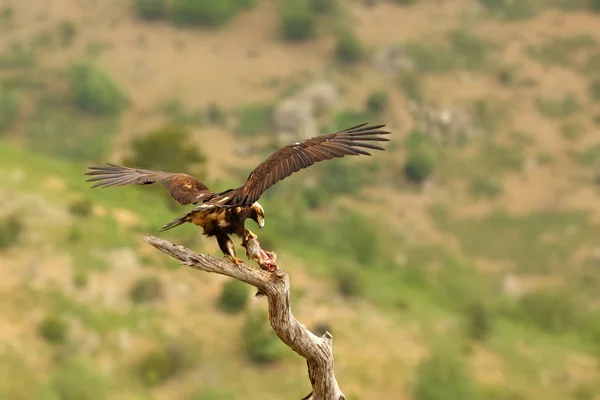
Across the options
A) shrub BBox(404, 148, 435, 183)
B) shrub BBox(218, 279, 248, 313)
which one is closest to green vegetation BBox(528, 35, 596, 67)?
shrub BBox(404, 148, 435, 183)

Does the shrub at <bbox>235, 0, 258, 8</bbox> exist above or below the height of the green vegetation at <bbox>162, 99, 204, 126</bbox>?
above

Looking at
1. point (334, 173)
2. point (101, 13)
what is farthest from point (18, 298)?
point (101, 13)

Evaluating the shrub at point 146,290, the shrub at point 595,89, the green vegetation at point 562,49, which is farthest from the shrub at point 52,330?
the green vegetation at point 562,49

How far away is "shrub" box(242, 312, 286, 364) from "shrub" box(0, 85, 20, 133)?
1518 inches

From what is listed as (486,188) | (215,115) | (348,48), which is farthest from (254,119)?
(486,188)

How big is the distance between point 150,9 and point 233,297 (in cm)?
5020

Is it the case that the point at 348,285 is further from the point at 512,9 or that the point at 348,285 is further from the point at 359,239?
the point at 512,9

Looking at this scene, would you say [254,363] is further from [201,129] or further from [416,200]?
[201,129]

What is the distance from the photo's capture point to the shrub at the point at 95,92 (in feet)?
246

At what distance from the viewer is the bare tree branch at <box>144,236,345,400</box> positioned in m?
11.7

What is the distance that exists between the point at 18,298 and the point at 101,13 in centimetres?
5229

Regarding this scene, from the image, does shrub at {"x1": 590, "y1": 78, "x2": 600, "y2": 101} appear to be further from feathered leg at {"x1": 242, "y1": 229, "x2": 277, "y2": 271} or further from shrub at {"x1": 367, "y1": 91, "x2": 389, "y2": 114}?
feathered leg at {"x1": 242, "y1": 229, "x2": 277, "y2": 271}

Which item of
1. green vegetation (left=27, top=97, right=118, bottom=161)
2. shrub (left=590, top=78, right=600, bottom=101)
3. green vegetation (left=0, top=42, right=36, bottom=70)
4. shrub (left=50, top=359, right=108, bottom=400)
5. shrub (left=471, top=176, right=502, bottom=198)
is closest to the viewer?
shrub (left=50, top=359, right=108, bottom=400)

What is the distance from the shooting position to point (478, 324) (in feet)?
155
